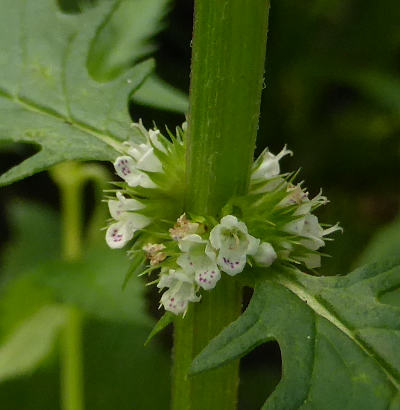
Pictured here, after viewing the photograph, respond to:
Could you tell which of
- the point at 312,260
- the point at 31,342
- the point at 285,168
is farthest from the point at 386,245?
the point at 312,260

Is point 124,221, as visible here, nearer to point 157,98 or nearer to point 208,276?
point 208,276

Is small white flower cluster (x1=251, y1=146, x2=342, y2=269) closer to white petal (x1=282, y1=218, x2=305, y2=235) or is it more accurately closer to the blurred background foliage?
white petal (x1=282, y1=218, x2=305, y2=235)

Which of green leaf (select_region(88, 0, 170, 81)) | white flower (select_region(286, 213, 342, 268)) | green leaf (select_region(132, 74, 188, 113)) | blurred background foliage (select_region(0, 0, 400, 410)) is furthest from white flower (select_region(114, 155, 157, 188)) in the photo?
blurred background foliage (select_region(0, 0, 400, 410))

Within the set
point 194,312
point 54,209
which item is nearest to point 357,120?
point 54,209

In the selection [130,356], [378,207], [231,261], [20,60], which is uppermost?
[20,60]

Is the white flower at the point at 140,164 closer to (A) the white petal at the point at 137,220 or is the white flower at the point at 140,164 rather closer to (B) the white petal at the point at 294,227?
(A) the white petal at the point at 137,220

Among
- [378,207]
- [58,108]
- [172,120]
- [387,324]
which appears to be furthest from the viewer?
[378,207]

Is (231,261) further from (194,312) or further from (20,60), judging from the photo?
(20,60)
